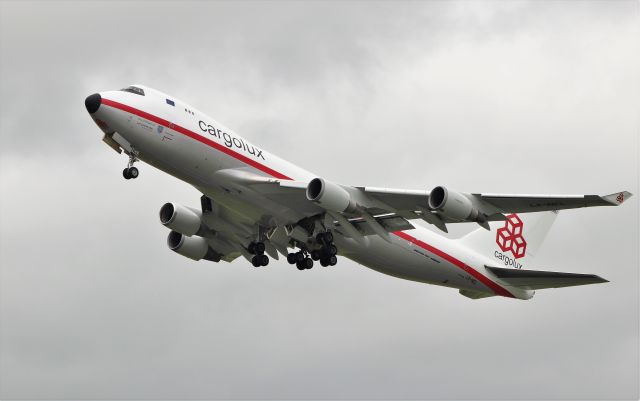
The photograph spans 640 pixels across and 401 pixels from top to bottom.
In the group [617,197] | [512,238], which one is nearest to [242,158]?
[617,197]

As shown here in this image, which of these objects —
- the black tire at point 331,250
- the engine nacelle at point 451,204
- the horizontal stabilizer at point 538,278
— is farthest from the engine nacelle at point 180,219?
the horizontal stabilizer at point 538,278

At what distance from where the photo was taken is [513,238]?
4984cm

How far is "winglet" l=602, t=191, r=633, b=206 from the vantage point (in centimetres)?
3292

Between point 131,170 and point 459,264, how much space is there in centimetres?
1562

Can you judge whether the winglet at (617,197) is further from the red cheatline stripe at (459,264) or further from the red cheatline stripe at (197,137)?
the red cheatline stripe at (197,137)

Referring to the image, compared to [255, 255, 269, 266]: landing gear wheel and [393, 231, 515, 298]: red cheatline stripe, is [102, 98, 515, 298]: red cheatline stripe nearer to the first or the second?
[393, 231, 515, 298]: red cheatline stripe

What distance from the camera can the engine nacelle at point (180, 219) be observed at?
42.8 m

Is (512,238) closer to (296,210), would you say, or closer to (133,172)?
(296,210)

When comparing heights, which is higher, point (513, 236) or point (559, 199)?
point (513, 236)

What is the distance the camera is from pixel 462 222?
37.6 meters

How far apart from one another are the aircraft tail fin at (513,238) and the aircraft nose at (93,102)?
→ 61.2 ft

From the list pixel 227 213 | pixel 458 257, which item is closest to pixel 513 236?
pixel 458 257

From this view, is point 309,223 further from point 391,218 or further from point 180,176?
point 180,176

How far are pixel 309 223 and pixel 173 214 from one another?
599 cm
